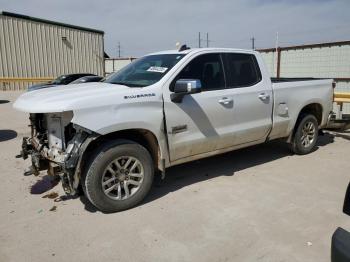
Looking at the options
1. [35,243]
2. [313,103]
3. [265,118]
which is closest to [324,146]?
[313,103]

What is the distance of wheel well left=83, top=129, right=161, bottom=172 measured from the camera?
4.07 meters

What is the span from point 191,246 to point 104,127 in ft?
5.14

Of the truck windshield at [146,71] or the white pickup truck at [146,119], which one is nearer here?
the white pickup truck at [146,119]

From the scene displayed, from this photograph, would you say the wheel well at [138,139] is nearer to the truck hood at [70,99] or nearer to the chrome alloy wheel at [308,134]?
the truck hood at [70,99]

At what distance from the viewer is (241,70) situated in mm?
5371

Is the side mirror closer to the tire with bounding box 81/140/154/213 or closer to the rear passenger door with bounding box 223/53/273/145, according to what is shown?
the tire with bounding box 81/140/154/213

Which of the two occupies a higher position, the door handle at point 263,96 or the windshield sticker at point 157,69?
the windshield sticker at point 157,69

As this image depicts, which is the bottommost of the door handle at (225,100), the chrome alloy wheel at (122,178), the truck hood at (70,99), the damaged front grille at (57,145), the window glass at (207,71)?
the chrome alloy wheel at (122,178)

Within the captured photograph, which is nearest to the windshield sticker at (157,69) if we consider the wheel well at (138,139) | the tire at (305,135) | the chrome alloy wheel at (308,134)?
the wheel well at (138,139)

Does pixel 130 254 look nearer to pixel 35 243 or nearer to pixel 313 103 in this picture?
pixel 35 243

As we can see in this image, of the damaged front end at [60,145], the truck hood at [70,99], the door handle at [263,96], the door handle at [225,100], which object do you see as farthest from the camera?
the door handle at [263,96]

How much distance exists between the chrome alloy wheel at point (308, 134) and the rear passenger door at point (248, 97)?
1142 mm

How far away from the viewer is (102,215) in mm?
4109

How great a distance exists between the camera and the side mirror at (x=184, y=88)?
165 inches
